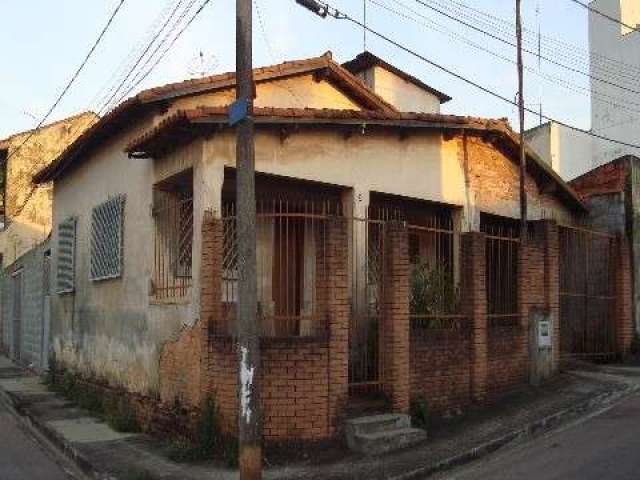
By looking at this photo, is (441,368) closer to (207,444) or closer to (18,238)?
(207,444)

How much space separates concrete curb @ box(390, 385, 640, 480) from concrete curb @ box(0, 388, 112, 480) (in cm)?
321

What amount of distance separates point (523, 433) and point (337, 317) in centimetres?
261

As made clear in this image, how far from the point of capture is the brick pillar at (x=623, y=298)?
13281mm

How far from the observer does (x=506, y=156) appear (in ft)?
40.9

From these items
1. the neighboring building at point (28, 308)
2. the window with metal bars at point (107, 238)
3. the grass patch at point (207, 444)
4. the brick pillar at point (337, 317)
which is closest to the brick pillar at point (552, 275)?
the brick pillar at point (337, 317)

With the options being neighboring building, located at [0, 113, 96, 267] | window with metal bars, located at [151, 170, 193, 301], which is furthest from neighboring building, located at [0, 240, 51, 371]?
window with metal bars, located at [151, 170, 193, 301]

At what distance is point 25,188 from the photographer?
2573cm

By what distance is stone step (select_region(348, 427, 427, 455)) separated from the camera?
7988mm

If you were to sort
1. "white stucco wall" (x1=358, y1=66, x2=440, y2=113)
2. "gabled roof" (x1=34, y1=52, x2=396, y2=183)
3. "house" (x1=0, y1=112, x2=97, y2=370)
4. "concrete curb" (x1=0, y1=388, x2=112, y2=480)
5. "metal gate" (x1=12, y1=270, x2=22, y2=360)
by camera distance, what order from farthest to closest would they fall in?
"house" (x1=0, y1=112, x2=97, y2=370) < "metal gate" (x1=12, y1=270, x2=22, y2=360) < "white stucco wall" (x1=358, y1=66, x2=440, y2=113) < "gabled roof" (x1=34, y1=52, x2=396, y2=183) < "concrete curb" (x1=0, y1=388, x2=112, y2=480)

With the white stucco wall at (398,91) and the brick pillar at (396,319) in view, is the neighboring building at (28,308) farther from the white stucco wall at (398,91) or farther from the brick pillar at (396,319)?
the brick pillar at (396,319)

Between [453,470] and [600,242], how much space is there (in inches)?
305

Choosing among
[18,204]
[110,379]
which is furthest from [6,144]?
[110,379]

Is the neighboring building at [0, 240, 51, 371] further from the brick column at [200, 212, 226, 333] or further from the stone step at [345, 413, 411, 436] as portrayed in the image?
the stone step at [345, 413, 411, 436]

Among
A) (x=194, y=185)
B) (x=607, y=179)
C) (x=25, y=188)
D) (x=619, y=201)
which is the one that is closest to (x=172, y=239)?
(x=194, y=185)
